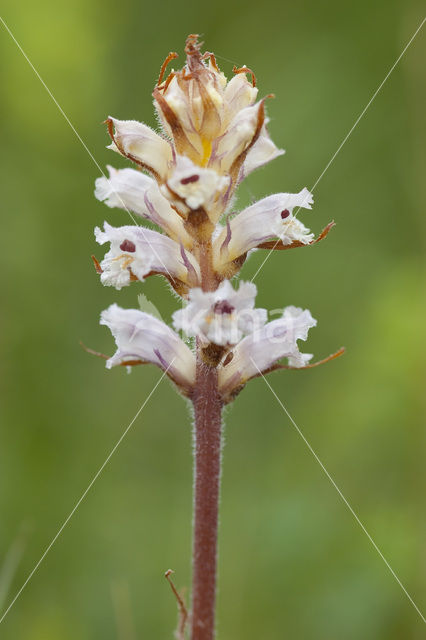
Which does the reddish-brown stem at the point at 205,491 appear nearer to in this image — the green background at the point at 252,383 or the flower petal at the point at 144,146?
the flower petal at the point at 144,146

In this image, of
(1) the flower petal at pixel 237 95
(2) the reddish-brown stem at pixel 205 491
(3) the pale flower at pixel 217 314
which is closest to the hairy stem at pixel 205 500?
(2) the reddish-brown stem at pixel 205 491

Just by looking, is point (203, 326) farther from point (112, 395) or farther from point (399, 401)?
point (112, 395)

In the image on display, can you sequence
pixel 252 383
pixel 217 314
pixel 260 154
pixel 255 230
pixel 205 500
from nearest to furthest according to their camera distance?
pixel 217 314
pixel 205 500
pixel 255 230
pixel 260 154
pixel 252 383

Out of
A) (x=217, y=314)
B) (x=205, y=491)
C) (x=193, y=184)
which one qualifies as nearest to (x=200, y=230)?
(x=193, y=184)

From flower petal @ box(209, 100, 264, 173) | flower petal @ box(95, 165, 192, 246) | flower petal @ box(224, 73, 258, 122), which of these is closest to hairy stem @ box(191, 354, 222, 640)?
flower petal @ box(95, 165, 192, 246)

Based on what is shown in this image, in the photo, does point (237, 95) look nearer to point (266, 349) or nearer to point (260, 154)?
point (260, 154)
